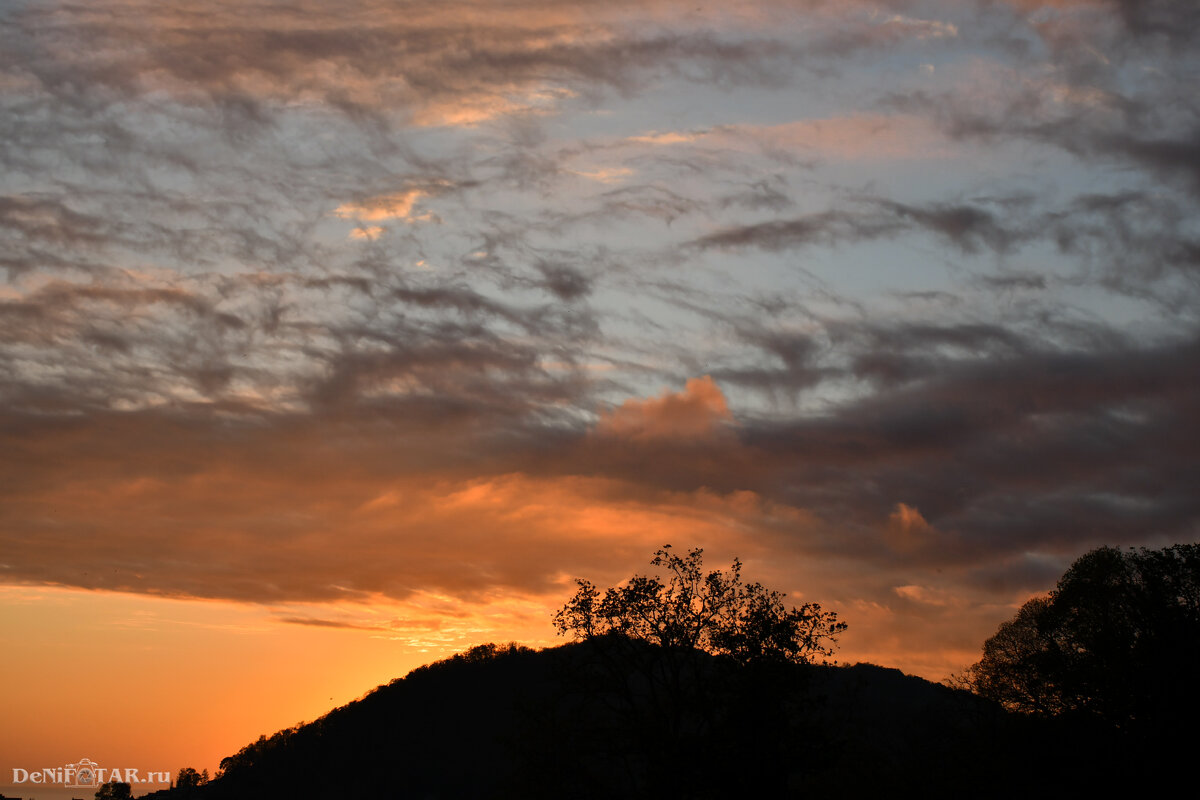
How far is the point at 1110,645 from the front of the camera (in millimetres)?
63125

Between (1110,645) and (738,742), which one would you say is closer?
(738,742)

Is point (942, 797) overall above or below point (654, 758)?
below

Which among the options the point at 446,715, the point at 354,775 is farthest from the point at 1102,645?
the point at 354,775

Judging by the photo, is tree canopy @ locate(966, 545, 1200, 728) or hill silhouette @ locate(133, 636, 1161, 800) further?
tree canopy @ locate(966, 545, 1200, 728)

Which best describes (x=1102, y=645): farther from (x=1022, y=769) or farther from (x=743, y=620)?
(x=743, y=620)

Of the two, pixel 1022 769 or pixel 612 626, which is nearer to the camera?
pixel 612 626

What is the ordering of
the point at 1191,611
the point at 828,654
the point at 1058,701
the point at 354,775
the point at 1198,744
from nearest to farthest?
the point at 828,654 → the point at 1198,744 → the point at 1191,611 → the point at 1058,701 → the point at 354,775

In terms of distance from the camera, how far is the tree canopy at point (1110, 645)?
57.9 meters

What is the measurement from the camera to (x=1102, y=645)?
208 feet

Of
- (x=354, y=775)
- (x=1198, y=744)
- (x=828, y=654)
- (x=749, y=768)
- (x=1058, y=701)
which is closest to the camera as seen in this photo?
(x=749, y=768)

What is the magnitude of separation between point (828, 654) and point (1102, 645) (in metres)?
28.9

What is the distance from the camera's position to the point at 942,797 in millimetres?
52938

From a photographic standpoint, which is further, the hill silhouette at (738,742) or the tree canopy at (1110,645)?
the tree canopy at (1110,645)

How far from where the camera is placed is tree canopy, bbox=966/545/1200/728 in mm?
57938
